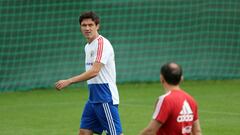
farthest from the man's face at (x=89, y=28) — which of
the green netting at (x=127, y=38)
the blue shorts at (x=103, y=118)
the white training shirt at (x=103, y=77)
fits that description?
the green netting at (x=127, y=38)

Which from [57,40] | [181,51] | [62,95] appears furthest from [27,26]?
[181,51]

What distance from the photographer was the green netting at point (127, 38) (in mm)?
18391

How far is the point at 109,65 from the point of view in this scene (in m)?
9.42

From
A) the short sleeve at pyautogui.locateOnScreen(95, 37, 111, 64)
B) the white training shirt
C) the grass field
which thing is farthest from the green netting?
the short sleeve at pyautogui.locateOnScreen(95, 37, 111, 64)

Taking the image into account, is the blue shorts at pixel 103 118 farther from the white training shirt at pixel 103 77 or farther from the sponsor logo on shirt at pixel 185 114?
the sponsor logo on shirt at pixel 185 114

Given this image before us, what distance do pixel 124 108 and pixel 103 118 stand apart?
212 inches

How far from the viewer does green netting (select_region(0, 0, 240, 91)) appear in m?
18.4

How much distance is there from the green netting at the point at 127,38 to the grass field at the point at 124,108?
57 centimetres

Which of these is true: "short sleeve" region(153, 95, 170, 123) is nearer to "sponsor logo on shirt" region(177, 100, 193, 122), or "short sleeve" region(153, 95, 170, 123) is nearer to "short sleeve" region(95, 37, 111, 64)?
"sponsor logo on shirt" region(177, 100, 193, 122)

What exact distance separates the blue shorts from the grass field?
2.32 metres

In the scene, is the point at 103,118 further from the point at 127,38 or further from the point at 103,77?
the point at 127,38

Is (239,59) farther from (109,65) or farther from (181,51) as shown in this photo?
(109,65)

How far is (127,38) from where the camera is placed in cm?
1945

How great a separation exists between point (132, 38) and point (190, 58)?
162 cm
